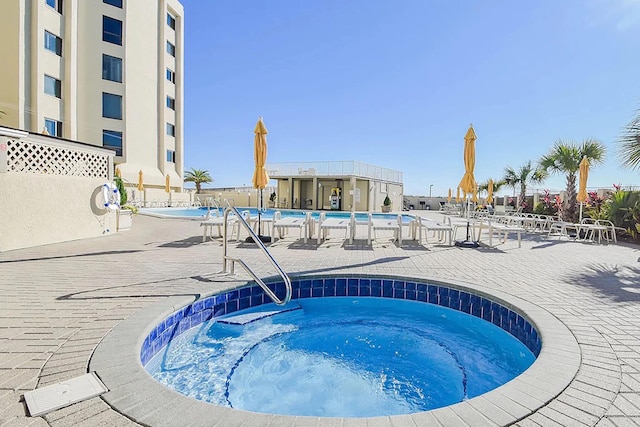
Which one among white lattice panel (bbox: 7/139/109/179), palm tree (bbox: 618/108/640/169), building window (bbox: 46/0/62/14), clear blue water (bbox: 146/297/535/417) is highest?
building window (bbox: 46/0/62/14)

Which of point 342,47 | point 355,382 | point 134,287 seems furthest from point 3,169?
point 342,47

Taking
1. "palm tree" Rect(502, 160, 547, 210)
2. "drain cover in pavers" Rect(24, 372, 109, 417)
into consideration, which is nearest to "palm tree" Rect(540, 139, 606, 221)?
"palm tree" Rect(502, 160, 547, 210)

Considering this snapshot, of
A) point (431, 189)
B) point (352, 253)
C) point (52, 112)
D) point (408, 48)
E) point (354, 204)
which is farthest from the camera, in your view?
point (431, 189)

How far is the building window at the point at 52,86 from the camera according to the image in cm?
1686

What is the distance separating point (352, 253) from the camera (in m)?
6.70

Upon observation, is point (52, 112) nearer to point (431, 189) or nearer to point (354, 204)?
point (354, 204)

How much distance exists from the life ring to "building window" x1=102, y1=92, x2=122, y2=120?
15439mm

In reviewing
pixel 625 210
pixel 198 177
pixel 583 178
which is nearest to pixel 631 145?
pixel 583 178

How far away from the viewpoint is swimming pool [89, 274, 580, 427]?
160 centimetres

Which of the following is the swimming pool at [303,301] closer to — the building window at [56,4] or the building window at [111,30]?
the building window at [56,4]

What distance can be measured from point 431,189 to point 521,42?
35449 millimetres

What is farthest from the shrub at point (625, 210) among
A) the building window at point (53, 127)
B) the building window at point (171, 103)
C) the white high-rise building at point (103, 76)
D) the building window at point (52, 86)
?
the building window at point (171, 103)

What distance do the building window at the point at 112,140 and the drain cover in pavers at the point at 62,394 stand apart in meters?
22.3

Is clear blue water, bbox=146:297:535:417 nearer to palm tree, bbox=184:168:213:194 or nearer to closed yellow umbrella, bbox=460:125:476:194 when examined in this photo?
closed yellow umbrella, bbox=460:125:476:194
